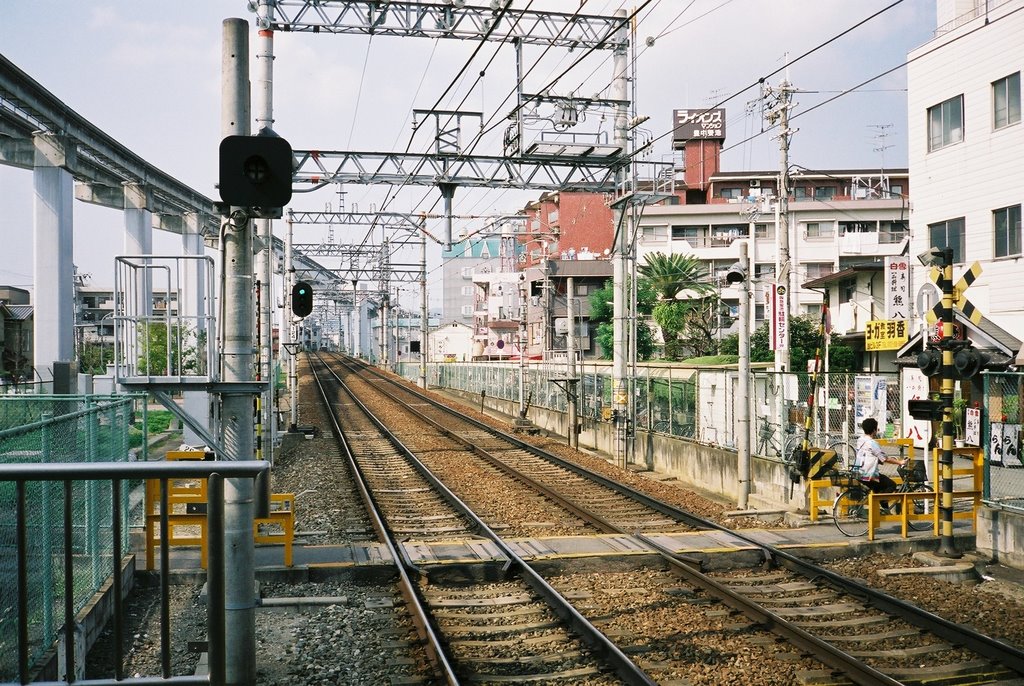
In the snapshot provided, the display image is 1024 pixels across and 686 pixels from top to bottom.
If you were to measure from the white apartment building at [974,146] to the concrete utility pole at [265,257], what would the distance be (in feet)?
54.3

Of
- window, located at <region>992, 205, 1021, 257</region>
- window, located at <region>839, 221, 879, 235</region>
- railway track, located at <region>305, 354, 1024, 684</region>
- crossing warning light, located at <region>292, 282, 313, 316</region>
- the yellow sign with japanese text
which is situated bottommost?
railway track, located at <region>305, 354, 1024, 684</region>

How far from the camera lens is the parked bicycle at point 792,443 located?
13.2m

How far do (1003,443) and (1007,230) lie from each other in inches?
480

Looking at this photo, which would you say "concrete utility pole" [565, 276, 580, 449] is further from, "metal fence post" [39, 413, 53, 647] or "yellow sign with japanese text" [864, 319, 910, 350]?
"metal fence post" [39, 413, 53, 647]

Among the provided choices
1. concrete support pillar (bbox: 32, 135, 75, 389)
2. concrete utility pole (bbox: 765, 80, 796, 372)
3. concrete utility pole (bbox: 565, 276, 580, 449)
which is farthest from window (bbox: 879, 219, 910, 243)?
concrete support pillar (bbox: 32, 135, 75, 389)

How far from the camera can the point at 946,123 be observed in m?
22.2

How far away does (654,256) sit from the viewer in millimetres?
46656

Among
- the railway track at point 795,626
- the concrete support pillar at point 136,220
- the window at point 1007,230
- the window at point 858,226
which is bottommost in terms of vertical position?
the railway track at point 795,626

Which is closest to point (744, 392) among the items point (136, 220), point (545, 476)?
point (545, 476)

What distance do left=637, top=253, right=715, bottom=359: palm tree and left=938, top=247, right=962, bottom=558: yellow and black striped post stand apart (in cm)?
2911

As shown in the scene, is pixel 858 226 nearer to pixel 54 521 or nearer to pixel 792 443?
pixel 792 443

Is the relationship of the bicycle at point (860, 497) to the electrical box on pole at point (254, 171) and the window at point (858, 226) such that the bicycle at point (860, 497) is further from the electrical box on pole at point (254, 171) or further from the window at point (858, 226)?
the window at point (858, 226)

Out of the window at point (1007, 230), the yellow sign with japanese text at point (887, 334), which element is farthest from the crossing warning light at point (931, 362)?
the yellow sign with japanese text at point (887, 334)

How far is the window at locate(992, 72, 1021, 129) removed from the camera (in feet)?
65.2
